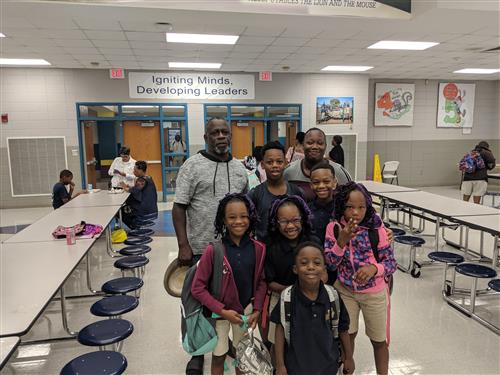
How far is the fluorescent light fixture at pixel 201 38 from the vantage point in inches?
229

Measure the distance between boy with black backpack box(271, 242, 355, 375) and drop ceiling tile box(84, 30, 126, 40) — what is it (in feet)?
16.5

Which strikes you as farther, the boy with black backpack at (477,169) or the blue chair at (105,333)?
the boy with black backpack at (477,169)

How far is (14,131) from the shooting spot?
827 cm

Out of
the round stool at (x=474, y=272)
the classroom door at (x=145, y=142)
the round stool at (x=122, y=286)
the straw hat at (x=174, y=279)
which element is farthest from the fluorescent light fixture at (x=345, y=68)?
the straw hat at (x=174, y=279)

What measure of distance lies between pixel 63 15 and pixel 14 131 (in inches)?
186

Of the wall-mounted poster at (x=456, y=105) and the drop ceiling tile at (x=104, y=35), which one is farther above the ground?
the drop ceiling tile at (x=104, y=35)

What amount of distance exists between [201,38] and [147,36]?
2.75ft

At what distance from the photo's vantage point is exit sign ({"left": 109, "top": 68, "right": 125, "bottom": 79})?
8.30m

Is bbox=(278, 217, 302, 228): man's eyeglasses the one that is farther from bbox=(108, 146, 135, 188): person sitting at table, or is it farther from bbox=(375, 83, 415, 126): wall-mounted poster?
bbox=(375, 83, 415, 126): wall-mounted poster

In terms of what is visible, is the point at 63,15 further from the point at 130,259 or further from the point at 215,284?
the point at 215,284

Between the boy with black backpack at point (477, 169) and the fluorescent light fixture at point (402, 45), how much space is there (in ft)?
6.75

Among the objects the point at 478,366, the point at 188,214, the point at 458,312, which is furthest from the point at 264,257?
the point at 458,312

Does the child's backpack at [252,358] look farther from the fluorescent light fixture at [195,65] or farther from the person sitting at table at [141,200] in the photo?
the fluorescent light fixture at [195,65]

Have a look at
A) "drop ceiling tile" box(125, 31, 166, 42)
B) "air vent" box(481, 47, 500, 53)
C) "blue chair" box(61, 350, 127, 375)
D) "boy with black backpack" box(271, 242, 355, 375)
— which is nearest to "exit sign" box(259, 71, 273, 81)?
"drop ceiling tile" box(125, 31, 166, 42)
